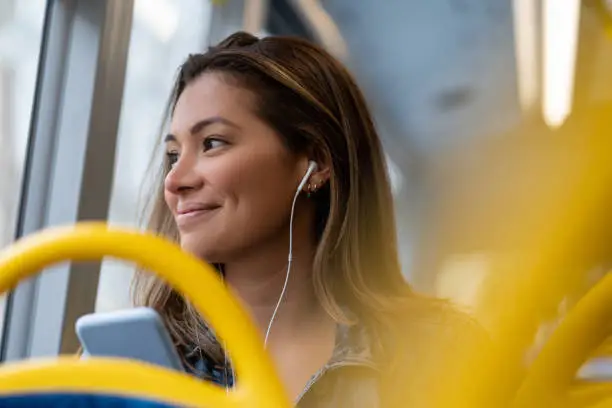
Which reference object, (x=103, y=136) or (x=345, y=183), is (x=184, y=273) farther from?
(x=103, y=136)

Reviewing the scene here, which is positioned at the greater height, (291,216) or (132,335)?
(291,216)

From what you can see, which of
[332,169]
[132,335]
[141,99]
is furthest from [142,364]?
[141,99]

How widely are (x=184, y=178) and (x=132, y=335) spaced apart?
35 cm

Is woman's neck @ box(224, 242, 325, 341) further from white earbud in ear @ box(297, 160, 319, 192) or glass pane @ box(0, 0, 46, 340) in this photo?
glass pane @ box(0, 0, 46, 340)

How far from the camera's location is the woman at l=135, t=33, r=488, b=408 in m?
0.93

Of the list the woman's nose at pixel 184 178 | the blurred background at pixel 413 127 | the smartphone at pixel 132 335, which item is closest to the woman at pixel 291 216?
the woman's nose at pixel 184 178

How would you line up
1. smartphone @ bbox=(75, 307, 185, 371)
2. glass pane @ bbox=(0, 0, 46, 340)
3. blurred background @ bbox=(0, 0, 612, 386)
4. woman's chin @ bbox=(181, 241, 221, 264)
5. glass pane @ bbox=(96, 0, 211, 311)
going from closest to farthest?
1. blurred background @ bbox=(0, 0, 612, 386)
2. smartphone @ bbox=(75, 307, 185, 371)
3. woman's chin @ bbox=(181, 241, 221, 264)
4. glass pane @ bbox=(0, 0, 46, 340)
5. glass pane @ bbox=(96, 0, 211, 311)

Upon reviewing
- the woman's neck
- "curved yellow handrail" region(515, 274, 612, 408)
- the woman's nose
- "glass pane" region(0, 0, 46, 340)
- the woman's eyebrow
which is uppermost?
"glass pane" region(0, 0, 46, 340)

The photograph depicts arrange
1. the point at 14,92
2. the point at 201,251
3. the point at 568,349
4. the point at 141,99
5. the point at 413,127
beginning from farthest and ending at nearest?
1. the point at 413,127
2. the point at 141,99
3. the point at 14,92
4. the point at 201,251
5. the point at 568,349

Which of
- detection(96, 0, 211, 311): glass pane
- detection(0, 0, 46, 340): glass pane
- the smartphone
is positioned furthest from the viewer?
detection(96, 0, 211, 311): glass pane

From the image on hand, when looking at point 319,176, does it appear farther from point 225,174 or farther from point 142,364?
point 142,364

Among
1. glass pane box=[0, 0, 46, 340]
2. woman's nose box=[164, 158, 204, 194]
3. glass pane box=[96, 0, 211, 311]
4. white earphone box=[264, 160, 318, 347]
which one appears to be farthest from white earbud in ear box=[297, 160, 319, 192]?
glass pane box=[0, 0, 46, 340]

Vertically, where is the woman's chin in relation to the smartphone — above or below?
above

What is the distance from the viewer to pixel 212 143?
956mm
